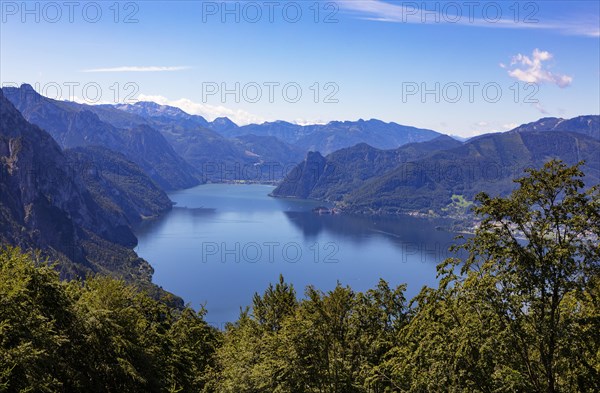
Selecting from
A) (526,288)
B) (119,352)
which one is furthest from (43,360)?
(526,288)

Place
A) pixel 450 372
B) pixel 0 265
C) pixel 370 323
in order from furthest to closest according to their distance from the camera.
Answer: pixel 370 323 < pixel 0 265 < pixel 450 372

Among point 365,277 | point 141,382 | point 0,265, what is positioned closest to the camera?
point 0,265

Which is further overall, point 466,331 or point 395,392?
point 395,392

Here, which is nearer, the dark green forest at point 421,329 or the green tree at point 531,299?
the green tree at point 531,299

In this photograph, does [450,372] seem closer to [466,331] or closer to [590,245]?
[466,331]

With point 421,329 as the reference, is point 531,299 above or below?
above

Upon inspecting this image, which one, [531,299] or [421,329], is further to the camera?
[421,329]

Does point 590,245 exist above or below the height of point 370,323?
above

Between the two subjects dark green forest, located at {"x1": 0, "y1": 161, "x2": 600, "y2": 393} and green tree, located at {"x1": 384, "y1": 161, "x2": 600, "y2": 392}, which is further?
dark green forest, located at {"x1": 0, "y1": 161, "x2": 600, "y2": 393}
